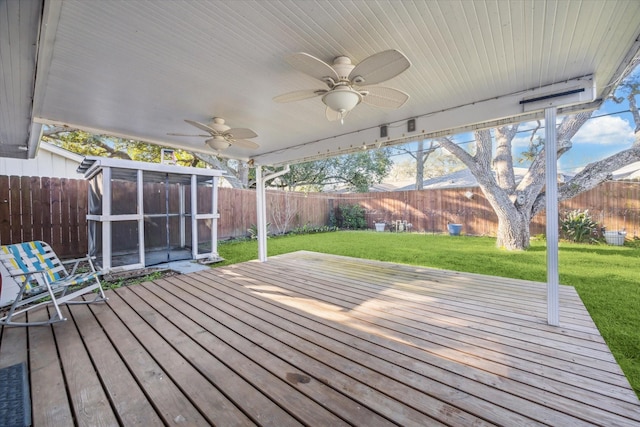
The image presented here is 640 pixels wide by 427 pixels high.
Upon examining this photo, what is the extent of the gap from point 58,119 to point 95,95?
3.43 feet

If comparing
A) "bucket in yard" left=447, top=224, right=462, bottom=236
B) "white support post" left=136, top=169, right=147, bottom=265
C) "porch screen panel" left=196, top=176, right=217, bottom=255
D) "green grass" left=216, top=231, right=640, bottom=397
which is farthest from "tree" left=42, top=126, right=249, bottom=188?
"bucket in yard" left=447, top=224, right=462, bottom=236

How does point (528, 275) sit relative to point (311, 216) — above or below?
below

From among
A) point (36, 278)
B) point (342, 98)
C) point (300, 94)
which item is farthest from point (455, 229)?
point (36, 278)

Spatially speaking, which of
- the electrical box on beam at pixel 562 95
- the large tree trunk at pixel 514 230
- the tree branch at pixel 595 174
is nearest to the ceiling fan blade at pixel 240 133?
the electrical box on beam at pixel 562 95

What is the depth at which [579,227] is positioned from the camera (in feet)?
21.9

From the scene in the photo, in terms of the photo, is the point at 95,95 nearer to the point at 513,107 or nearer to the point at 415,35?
the point at 415,35

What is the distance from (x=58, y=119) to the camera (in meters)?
3.18

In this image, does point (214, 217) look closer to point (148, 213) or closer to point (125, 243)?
point (148, 213)

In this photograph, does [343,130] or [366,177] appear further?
[366,177]

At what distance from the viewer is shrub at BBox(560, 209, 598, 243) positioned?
6.65 m

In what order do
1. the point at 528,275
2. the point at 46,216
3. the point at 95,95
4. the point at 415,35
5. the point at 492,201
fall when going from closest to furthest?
the point at 415,35 → the point at 95,95 → the point at 528,275 → the point at 46,216 → the point at 492,201

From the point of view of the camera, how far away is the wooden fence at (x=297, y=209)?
471 centimetres

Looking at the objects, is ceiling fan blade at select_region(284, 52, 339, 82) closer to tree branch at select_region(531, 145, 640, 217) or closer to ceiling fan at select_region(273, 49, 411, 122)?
ceiling fan at select_region(273, 49, 411, 122)

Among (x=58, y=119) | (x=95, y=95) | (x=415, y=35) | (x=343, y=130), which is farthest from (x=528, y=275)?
(x=58, y=119)
